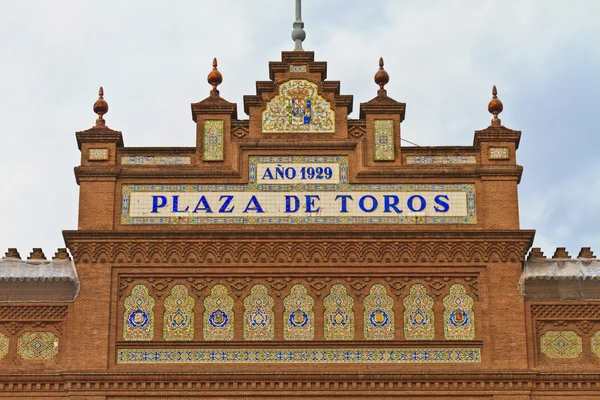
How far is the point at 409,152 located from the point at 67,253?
21.5ft

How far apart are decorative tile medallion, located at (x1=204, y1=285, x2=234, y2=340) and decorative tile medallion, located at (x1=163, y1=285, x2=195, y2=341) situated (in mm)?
281

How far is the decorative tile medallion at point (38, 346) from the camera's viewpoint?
28516mm

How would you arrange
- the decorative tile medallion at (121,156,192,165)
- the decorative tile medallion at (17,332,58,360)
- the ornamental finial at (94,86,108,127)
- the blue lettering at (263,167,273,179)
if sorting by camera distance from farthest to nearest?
the ornamental finial at (94,86,108,127) < the decorative tile medallion at (121,156,192,165) < the blue lettering at (263,167,273,179) < the decorative tile medallion at (17,332,58,360)

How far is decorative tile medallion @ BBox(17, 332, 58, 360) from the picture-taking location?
28.5 meters

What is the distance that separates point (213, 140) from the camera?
98.2 feet

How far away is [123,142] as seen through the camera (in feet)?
98.7

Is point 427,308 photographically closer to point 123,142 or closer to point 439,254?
point 439,254

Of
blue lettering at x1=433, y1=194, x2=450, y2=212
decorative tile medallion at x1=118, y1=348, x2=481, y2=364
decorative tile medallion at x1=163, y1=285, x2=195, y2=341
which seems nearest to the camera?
decorative tile medallion at x1=118, y1=348, x2=481, y2=364

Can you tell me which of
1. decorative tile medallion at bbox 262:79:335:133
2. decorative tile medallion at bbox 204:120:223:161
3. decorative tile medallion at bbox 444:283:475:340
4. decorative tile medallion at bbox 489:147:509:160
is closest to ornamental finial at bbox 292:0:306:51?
decorative tile medallion at bbox 262:79:335:133

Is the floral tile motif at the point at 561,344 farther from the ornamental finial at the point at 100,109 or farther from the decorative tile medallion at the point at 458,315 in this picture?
the ornamental finial at the point at 100,109

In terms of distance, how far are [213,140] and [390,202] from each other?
3.50 metres

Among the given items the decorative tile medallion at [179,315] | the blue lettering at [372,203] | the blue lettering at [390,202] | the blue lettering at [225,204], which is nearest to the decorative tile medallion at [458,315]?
the blue lettering at [390,202]

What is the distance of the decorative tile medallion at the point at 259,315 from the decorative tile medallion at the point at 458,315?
10.2 ft

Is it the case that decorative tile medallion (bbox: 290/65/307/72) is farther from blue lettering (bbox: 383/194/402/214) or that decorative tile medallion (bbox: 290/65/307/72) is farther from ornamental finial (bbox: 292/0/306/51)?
blue lettering (bbox: 383/194/402/214)
